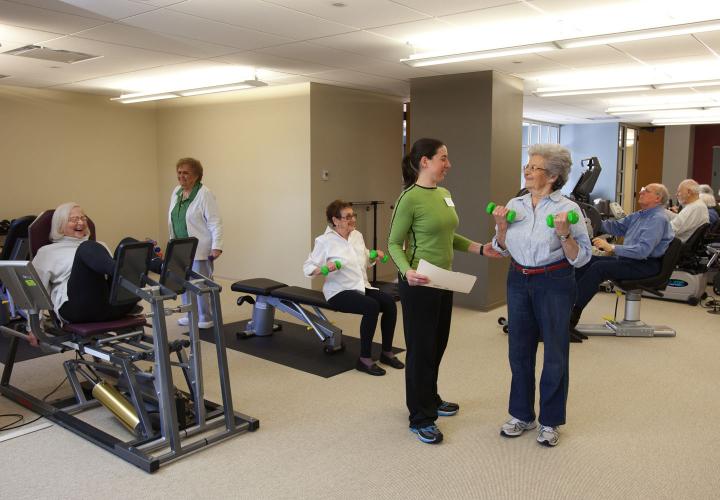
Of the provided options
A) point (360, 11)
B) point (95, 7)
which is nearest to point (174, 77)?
point (95, 7)

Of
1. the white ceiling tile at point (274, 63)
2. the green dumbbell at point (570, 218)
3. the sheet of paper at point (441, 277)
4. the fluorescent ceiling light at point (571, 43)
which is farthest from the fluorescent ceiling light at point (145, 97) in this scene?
the green dumbbell at point (570, 218)

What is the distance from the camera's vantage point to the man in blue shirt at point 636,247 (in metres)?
5.00


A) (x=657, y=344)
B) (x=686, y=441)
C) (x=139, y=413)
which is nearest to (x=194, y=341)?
(x=139, y=413)

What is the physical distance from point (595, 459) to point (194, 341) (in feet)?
6.64

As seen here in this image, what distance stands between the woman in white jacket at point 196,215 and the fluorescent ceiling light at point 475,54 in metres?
1.98

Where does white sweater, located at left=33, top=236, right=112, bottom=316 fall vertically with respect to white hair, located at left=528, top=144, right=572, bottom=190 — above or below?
below

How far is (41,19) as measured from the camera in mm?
4195

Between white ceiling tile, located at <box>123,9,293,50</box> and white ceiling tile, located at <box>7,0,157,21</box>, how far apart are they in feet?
0.39

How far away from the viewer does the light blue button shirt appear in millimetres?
2926

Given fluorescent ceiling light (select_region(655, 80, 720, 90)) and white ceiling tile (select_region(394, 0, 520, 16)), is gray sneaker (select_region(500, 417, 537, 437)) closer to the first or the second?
white ceiling tile (select_region(394, 0, 520, 16))

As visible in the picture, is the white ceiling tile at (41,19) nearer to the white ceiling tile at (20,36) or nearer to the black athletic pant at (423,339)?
A: the white ceiling tile at (20,36)

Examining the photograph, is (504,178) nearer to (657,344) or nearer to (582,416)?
(657,344)

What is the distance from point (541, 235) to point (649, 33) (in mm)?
2044

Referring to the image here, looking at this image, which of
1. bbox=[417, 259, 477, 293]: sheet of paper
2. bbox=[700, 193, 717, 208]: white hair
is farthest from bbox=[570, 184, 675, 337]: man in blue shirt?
bbox=[700, 193, 717, 208]: white hair
